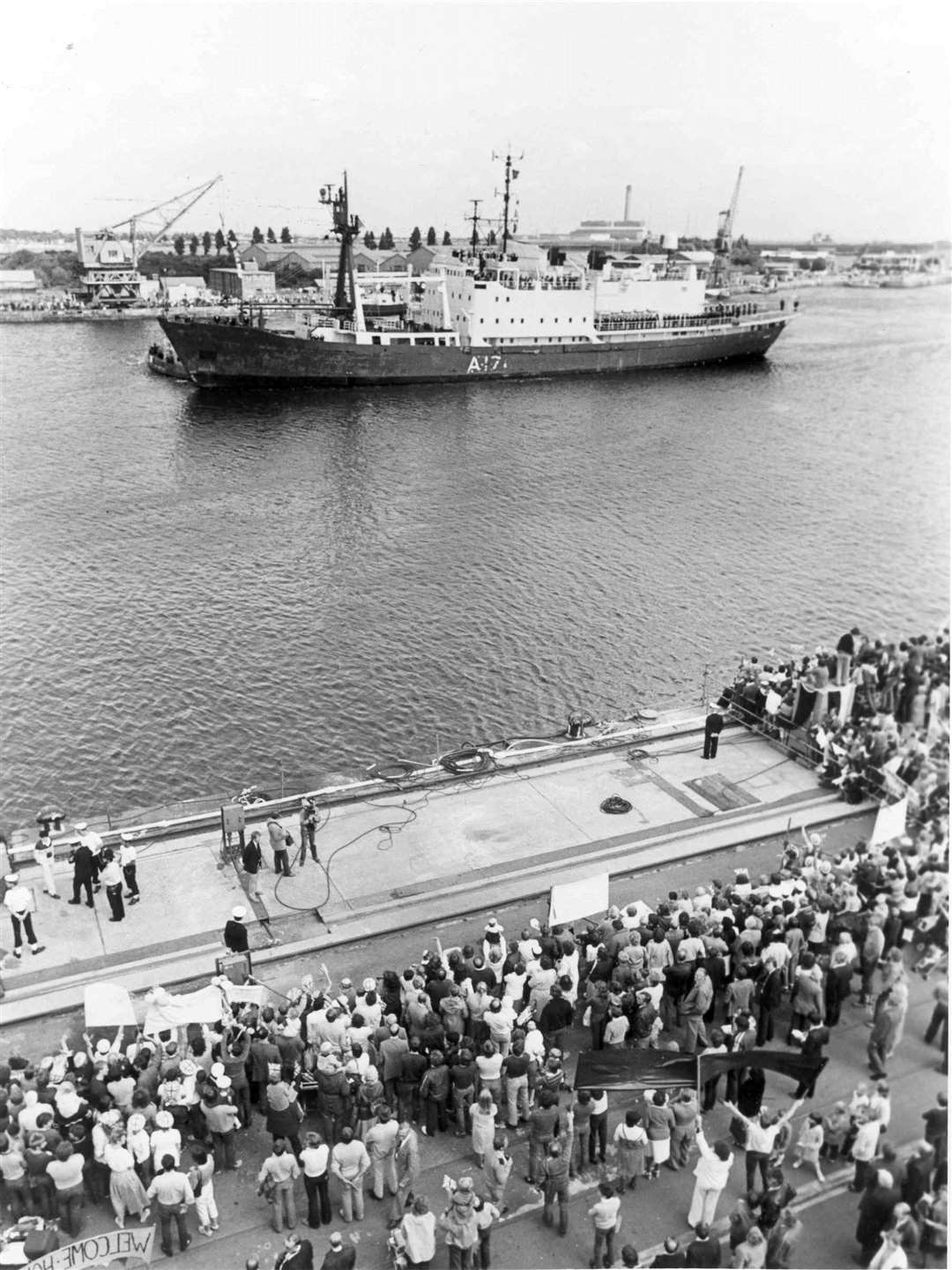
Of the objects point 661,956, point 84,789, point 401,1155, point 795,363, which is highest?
point 795,363

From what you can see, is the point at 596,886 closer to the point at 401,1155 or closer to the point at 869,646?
the point at 401,1155

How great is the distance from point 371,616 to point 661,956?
26.0m

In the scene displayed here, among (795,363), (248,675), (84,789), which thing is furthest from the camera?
(795,363)

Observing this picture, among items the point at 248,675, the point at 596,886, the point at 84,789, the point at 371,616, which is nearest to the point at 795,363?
the point at 371,616

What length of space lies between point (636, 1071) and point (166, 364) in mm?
88948

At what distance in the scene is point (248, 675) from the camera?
108 ft

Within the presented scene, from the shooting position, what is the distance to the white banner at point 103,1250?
32.5 feet

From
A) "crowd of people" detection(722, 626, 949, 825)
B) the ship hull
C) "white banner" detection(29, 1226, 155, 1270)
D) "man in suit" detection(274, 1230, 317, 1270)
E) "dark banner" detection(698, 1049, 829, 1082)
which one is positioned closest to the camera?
"man in suit" detection(274, 1230, 317, 1270)

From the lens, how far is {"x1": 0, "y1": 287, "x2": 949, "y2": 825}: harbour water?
99.2 ft

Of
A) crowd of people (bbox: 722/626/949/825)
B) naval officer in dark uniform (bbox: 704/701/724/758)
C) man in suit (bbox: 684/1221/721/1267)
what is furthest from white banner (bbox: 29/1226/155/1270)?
naval officer in dark uniform (bbox: 704/701/724/758)

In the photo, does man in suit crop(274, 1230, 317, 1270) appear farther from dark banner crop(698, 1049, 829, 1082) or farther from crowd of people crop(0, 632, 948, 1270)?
dark banner crop(698, 1049, 829, 1082)

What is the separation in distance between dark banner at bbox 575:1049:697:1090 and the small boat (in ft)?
271

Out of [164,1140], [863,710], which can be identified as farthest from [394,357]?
[164,1140]

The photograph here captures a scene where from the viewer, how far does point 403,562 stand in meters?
44.2
